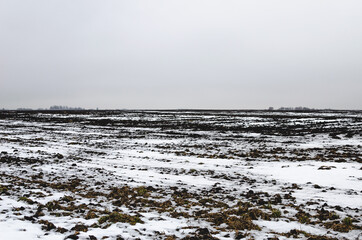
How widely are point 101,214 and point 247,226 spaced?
350 cm

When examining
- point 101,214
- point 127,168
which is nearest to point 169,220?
point 101,214

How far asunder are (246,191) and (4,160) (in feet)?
39.9

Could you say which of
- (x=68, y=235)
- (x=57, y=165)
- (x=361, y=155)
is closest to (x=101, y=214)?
(x=68, y=235)

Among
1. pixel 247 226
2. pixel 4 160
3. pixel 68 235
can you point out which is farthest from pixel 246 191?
pixel 4 160

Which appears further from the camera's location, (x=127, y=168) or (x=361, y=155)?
(x=361, y=155)

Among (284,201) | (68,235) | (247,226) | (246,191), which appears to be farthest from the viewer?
(246,191)

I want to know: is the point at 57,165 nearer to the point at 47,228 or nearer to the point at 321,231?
the point at 47,228

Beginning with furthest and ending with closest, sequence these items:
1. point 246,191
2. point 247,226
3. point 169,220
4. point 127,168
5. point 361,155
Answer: point 361,155 → point 127,168 → point 246,191 → point 169,220 → point 247,226

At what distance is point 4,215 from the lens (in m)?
6.06

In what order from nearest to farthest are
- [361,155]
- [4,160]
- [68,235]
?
[68,235] → [4,160] → [361,155]

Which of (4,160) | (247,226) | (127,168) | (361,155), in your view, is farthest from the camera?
(361,155)

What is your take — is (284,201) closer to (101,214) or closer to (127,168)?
(101,214)

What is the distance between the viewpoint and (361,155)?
15.0m

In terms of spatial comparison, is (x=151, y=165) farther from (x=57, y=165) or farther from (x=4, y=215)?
(x=4, y=215)
